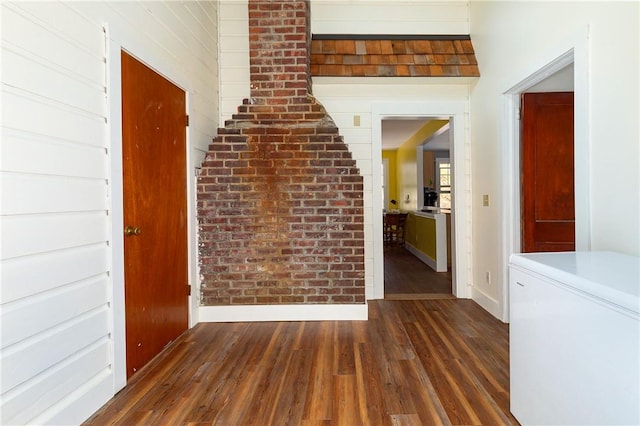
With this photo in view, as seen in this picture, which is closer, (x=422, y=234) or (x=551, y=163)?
(x=551, y=163)

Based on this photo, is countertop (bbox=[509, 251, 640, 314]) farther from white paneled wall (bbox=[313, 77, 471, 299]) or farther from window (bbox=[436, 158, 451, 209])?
window (bbox=[436, 158, 451, 209])

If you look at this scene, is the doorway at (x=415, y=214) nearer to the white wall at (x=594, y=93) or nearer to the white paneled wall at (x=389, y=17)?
the white paneled wall at (x=389, y=17)

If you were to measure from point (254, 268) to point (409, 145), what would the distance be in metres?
6.18

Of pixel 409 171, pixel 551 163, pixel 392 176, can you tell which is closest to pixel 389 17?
pixel 551 163

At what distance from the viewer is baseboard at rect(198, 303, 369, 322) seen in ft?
9.95

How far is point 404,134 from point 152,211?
6221mm

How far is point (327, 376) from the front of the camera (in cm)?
204

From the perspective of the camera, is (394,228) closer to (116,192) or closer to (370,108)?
(370,108)

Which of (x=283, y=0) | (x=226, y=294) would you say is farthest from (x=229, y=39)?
(x=226, y=294)

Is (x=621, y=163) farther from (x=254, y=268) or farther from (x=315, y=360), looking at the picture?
(x=254, y=268)

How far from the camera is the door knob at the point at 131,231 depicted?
79.4 inches

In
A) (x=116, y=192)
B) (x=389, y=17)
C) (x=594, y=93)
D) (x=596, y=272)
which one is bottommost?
(x=596, y=272)

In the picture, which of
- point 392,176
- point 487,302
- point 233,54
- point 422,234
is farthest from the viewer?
point 392,176

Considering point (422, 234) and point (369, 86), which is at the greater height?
point (369, 86)
